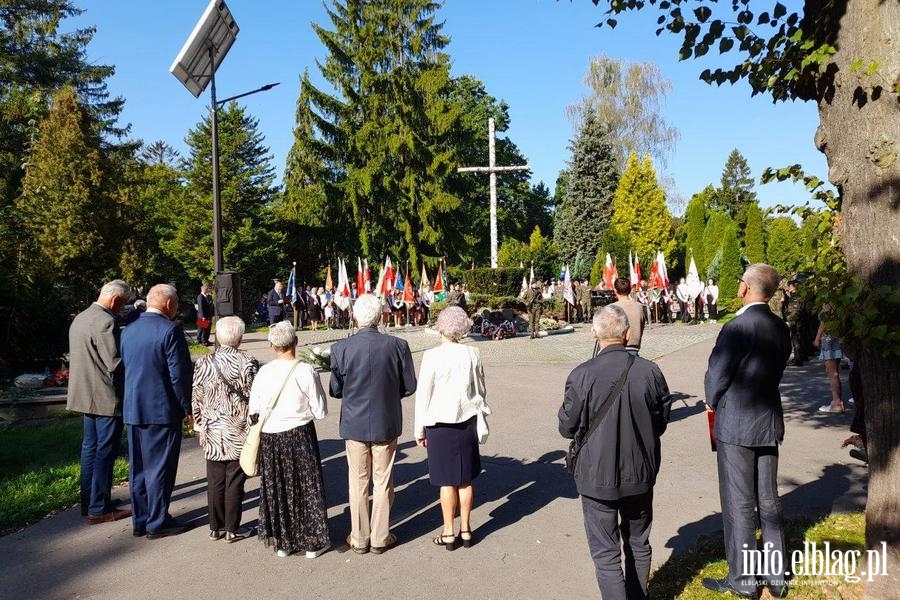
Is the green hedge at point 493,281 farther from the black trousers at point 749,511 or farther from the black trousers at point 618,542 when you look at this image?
the black trousers at point 618,542

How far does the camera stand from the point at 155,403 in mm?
5387

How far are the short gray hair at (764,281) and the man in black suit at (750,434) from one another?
0.14 meters

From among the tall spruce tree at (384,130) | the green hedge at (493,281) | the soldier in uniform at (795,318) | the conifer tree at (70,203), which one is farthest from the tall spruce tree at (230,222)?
the soldier in uniform at (795,318)

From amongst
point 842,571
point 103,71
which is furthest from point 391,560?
point 103,71

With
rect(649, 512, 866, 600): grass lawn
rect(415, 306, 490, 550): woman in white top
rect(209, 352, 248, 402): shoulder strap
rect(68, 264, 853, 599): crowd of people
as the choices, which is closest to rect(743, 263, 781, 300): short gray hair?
rect(68, 264, 853, 599): crowd of people

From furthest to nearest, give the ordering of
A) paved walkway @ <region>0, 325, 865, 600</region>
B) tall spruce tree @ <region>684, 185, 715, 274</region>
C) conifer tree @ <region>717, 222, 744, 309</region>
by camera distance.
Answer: tall spruce tree @ <region>684, 185, 715, 274</region>, conifer tree @ <region>717, 222, 744, 309</region>, paved walkway @ <region>0, 325, 865, 600</region>

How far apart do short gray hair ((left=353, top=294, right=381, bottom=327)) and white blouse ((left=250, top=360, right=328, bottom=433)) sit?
571 millimetres

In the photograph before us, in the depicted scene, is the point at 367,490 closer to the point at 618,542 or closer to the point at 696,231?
the point at 618,542

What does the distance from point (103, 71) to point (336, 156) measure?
543 inches

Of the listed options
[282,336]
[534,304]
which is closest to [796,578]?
[282,336]

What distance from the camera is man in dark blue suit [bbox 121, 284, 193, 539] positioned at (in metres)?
5.38

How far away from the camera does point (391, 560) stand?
15.9ft

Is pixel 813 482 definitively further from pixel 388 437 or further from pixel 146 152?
pixel 146 152

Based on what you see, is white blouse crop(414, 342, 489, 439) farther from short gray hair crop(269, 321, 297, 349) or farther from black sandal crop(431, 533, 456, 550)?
short gray hair crop(269, 321, 297, 349)
